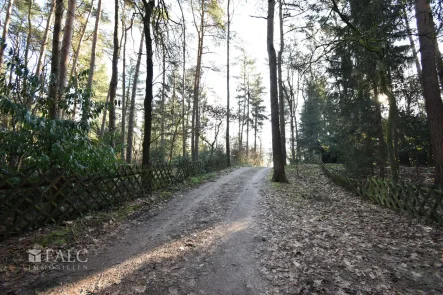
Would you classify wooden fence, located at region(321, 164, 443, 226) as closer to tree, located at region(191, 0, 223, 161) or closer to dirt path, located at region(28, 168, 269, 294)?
dirt path, located at region(28, 168, 269, 294)

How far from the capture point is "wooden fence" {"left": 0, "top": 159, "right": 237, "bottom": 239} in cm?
394

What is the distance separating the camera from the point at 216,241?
4324mm

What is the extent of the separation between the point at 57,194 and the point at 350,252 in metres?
5.52

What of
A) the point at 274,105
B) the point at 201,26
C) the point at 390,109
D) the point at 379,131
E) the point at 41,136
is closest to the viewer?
the point at 41,136

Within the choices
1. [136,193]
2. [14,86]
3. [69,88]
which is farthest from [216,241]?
[14,86]

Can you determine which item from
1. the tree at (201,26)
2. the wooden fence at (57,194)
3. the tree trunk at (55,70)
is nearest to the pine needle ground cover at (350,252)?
the wooden fence at (57,194)

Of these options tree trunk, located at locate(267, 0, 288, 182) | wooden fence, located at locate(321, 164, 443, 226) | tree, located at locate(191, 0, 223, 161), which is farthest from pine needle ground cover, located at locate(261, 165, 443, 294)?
tree, located at locate(191, 0, 223, 161)

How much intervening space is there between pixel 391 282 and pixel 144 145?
305 inches

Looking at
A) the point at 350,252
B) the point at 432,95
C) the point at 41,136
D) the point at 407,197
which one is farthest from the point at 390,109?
the point at 41,136

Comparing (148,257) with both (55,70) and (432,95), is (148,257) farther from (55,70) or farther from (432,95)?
(432,95)

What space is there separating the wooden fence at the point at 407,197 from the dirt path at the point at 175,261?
378 centimetres

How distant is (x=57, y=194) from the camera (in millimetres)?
4648

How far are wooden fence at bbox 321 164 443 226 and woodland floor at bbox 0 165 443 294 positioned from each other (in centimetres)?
31

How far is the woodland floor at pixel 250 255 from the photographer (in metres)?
2.95
